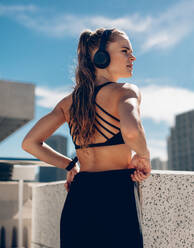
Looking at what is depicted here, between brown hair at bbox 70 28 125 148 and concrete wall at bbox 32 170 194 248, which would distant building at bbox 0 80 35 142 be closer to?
concrete wall at bbox 32 170 194 248

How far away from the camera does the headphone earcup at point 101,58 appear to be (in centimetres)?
205

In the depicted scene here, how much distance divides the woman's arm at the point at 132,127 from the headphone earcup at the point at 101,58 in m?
0.35

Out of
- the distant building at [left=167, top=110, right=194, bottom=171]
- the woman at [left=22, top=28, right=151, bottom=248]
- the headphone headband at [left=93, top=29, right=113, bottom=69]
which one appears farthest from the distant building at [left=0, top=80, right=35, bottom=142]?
the distant building at [left=167, top=110, right=194, bottom=171]

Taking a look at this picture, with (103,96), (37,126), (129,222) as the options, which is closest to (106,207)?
(129,222)

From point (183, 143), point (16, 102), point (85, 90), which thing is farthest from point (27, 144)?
point (183, 143)

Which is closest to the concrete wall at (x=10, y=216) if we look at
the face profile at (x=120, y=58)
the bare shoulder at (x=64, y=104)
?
the bare shoulder at (x=64, y=104)

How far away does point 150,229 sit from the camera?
257cm

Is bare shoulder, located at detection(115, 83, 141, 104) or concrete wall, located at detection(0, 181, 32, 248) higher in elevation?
bare shoulder, located at detection(115, 83, 141, 104)

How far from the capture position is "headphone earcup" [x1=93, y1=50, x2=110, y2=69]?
2.05 m

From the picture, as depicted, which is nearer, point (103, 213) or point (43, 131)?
point (103, 213)

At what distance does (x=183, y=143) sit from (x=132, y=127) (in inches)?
4419

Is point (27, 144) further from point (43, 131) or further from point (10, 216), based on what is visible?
point (10, 216)

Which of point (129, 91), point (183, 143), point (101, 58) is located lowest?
point (129, 91)

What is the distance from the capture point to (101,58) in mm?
2053
